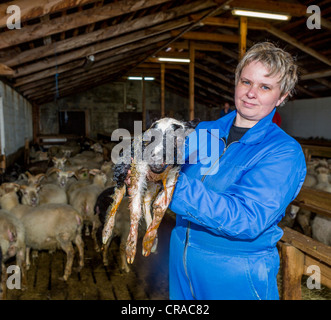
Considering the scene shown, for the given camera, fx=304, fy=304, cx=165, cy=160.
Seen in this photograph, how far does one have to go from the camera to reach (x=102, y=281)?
14.1ft

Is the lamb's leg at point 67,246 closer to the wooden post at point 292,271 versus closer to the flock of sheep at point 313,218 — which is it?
the wooden post at point 292,271

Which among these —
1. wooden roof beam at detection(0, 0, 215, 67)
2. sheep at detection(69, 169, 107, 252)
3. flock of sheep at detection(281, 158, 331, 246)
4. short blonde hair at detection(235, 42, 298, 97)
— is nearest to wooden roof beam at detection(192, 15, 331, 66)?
wooden roof beam at detection(0, 0, 215, 67)

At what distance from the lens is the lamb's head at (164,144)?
118cm

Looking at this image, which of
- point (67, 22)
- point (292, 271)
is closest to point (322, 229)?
point (292, 271)

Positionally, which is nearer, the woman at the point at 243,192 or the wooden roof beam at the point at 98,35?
the woman at the point at 243,192

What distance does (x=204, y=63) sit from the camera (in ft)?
58.0

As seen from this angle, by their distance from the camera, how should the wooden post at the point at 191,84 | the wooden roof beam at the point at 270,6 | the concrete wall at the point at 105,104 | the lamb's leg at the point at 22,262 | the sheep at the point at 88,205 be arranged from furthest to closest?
the concrete wall at the point at 105,104
the wooden post at the point at 191,84
the wooden roof beam at the point at 270,6
the sheep at the point at 88,205
the lamb's leg at the point at 22,262

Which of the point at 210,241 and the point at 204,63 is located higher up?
the point at 204,63

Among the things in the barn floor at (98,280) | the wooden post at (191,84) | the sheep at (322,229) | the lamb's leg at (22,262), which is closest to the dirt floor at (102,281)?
the barn floor at (98,280)

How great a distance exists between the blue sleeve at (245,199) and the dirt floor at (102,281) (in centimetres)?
308

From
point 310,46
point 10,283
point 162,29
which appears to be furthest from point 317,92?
point 10,283

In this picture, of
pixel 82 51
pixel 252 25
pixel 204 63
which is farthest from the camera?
pixel 204 63

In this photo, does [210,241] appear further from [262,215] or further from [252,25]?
[252,25]
